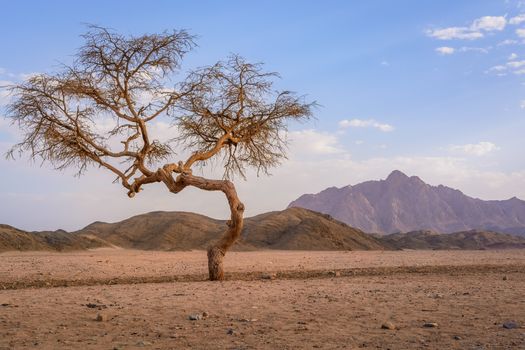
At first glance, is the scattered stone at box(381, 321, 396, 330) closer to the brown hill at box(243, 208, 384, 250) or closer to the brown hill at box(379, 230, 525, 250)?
the brown hill at box(243, 208, 384, 250)

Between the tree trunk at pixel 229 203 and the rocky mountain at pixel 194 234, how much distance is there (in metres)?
30.3

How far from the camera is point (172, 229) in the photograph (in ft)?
179

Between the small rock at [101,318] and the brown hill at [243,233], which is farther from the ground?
the brown hill at [243,233]

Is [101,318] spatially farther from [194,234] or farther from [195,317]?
[194,234]

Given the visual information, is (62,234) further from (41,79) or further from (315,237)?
(41,79)

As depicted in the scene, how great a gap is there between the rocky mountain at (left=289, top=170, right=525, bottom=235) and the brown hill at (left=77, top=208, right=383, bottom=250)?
300 feet

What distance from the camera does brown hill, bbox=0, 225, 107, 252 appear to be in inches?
1639

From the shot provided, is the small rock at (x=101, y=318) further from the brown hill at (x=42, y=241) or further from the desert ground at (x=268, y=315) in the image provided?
the brown hill at (x=42, y=241)

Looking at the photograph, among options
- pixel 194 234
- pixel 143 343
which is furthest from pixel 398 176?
pixel 143 343

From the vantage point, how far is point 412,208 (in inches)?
6235

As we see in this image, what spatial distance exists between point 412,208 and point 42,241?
128343 mm

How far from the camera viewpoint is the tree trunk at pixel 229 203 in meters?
16.1

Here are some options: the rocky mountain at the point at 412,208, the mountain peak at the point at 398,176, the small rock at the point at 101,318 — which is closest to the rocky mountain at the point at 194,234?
the small rock at the point at 101,318

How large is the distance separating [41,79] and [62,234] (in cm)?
3433
